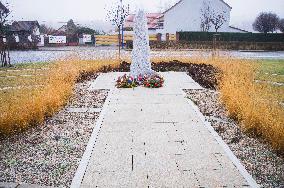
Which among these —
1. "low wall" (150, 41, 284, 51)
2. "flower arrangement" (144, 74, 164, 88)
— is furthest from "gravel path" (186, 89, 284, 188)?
"low wall" (150, 41, 284, 51)

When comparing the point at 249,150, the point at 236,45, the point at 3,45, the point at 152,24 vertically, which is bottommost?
the point at 249,150

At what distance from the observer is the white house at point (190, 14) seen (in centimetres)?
3931

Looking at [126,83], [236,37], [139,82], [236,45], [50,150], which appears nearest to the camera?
[50,150]

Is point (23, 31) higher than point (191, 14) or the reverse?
the reverse

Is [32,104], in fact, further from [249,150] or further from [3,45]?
[3,45]

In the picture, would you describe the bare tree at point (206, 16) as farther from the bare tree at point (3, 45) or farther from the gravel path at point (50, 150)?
the gravel path at point (50, 150)

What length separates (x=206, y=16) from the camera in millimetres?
38000

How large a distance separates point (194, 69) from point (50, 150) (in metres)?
8.76

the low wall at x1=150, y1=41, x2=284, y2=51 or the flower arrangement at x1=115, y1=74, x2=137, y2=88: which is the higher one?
the low wall at x1=150, y1=41, x2=284, y2=51

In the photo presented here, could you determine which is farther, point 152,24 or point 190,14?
point 152,24

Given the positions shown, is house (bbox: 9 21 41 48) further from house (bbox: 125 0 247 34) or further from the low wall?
the low wall

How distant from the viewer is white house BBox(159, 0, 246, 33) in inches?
1548

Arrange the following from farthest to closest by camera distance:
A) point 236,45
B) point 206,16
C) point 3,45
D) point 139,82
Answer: point 206,16
point 236,45
point 3,45
point 139,82

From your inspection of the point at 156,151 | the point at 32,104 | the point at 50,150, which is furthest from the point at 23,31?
the point at 156,151
